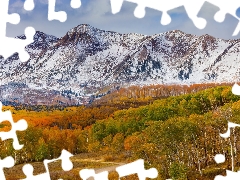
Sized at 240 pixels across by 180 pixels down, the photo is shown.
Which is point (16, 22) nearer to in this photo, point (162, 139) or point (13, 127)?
point (13, 127)

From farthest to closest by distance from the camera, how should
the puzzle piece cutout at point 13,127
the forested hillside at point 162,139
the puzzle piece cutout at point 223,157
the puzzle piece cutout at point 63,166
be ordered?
the forested hillside at point 162,139 → the puzzle piece cutout at point 223,157 → the puzzle piece cutout at point 13,127 → the puzzle piece cutout at point 63,166

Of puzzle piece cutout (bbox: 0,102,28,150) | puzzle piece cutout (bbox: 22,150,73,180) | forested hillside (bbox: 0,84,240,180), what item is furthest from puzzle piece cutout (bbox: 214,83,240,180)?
forested hillside (bbox: 0,84,240,180)

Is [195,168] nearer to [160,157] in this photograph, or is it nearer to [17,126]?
[160,157]

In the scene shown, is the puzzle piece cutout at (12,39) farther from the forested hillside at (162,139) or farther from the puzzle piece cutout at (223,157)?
the forested hillside at (162,139)

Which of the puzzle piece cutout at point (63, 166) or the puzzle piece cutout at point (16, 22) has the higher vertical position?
the puzzle piece cutout at point (16, 22)

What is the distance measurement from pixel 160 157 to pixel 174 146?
2.00 m

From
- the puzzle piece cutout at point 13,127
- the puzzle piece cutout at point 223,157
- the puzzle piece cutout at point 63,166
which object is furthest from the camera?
the puzzle piece cutout at point 223,157

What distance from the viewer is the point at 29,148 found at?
59.5m

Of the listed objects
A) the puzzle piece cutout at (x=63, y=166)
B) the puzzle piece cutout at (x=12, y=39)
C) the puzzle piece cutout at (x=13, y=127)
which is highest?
the puzzle piece cutout at (x=12, y=39)

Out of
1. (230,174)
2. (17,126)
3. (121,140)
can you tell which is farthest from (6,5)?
(121,140)

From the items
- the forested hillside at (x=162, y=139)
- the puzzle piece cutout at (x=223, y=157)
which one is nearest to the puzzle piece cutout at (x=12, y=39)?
the puzzle piece cutout at (x=223, y=157)

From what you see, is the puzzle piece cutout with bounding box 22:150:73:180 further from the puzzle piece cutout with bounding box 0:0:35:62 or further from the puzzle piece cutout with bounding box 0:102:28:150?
the puzzle piece cutout with bounding box 0:0:35:62

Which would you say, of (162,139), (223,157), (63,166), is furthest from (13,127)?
(162,139)

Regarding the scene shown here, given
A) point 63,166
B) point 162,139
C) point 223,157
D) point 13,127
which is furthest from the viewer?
point 162,139
